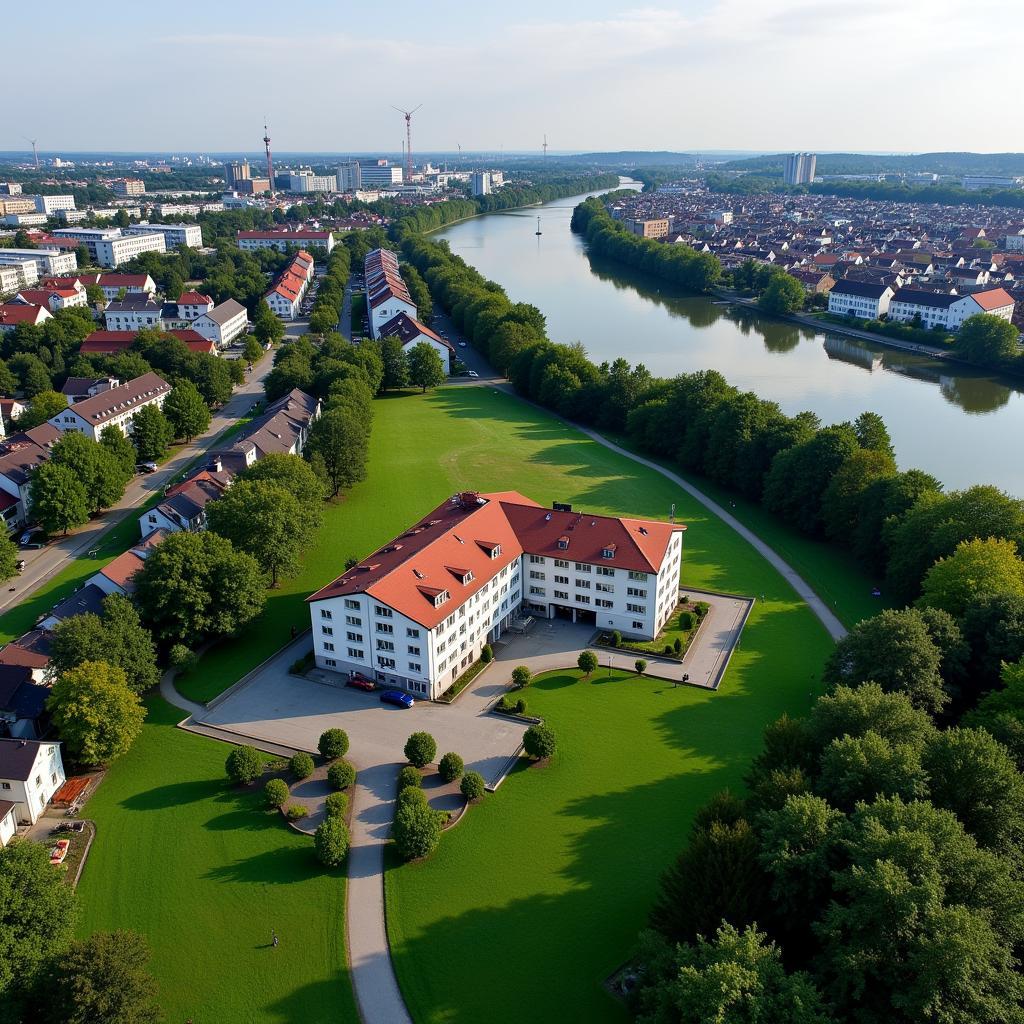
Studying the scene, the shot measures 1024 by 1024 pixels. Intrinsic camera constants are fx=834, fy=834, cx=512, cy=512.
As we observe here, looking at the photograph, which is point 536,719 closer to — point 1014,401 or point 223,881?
point 223,881

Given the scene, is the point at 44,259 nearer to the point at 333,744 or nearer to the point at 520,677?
the point at 520,677

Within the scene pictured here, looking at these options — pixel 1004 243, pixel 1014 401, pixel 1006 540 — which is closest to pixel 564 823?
pixel 1006 540

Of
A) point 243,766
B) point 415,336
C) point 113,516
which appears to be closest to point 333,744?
point 243,766

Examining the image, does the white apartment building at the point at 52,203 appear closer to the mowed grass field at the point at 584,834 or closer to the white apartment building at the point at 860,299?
the white apartment building at the point at 860,299

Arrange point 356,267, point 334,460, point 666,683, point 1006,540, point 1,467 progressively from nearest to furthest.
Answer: point 666,683, point 1006,540, point 1,467, point 334,460, point 356,267

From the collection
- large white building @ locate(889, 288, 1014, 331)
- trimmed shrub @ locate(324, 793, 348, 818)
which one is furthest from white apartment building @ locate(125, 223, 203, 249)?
trimmed shrub @ locate(324, 793, 348, 818)
